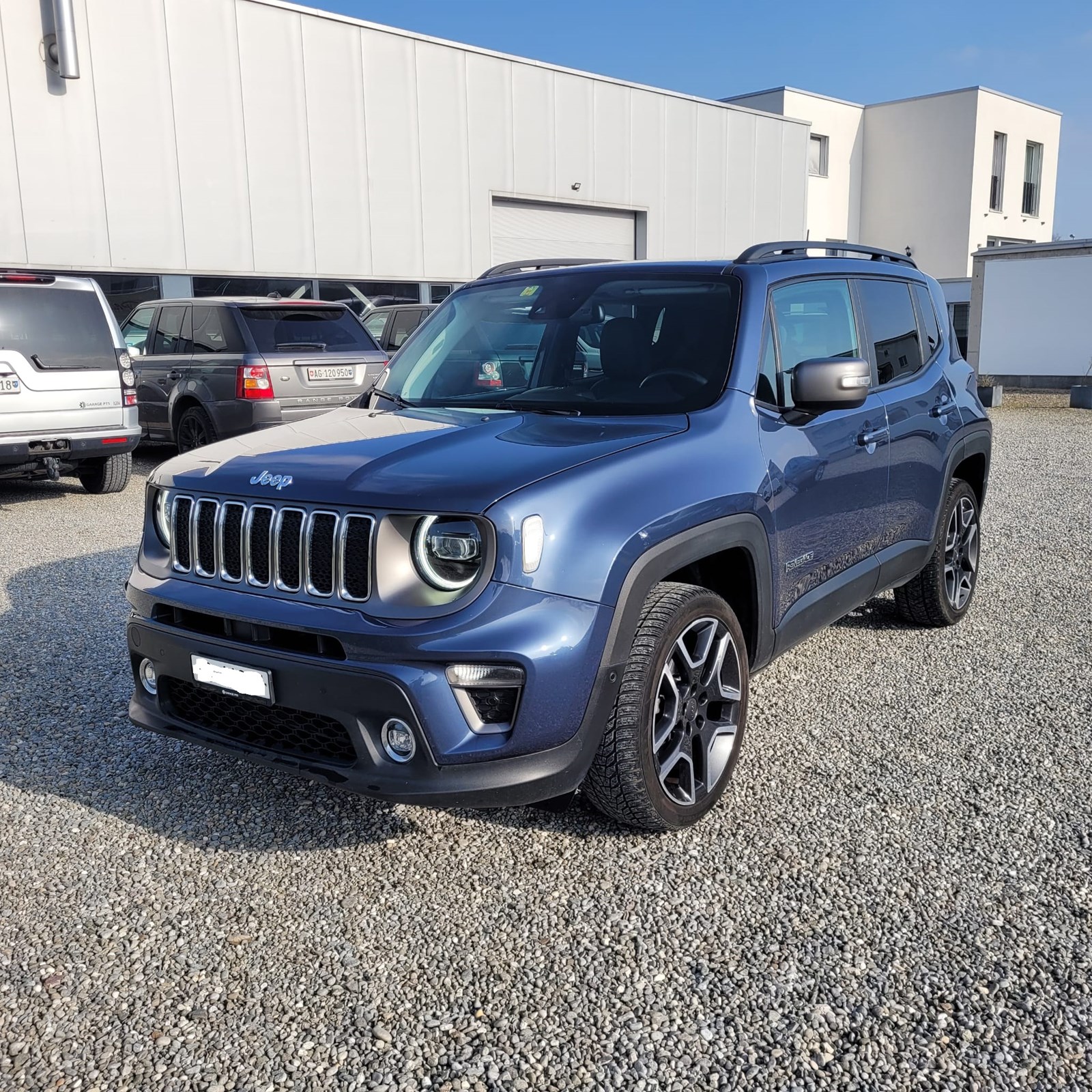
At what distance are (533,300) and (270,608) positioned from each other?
1992 mm

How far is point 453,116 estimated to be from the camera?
19.9 m

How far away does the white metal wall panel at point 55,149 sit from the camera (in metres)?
15.0

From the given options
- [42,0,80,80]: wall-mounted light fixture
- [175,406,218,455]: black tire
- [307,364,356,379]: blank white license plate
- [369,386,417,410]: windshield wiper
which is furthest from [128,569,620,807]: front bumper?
[42,0,80,80]: wall-mounted light fixture

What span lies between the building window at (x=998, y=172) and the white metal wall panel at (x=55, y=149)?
103 ft

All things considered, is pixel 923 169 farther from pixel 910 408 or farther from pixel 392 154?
pixel 910 408

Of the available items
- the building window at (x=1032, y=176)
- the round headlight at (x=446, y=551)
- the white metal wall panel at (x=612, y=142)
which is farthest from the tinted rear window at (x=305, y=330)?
the building window at (x=1032, y=176)

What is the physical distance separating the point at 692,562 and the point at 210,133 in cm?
1618

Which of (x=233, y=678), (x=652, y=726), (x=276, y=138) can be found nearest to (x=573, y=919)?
(x=652, y=726)

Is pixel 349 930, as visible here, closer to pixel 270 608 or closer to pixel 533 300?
pixel 270 608

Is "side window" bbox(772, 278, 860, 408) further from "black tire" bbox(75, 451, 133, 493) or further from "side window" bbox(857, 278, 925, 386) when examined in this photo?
"black tire" bbox(75, 451, 133, 493)

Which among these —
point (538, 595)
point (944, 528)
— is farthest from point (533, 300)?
point (944, 528)

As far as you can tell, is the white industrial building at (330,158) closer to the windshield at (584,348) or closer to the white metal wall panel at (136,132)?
the white metal wall panel at (136,132)

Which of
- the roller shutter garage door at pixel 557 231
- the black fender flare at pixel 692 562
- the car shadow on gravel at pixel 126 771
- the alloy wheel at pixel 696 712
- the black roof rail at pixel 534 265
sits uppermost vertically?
the roller shutter garage door at pixel 557 231

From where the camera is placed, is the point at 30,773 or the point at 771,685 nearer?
the point at 30,773
